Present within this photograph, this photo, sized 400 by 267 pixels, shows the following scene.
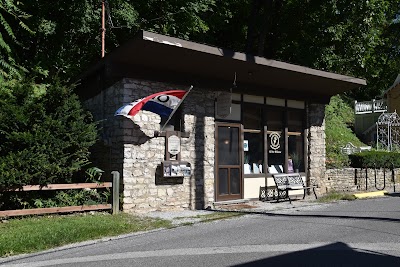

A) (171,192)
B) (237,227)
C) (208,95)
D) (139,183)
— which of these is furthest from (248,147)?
(237,227)

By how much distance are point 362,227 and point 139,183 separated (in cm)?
545

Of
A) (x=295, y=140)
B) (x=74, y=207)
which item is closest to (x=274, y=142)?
(x=295, y=140)

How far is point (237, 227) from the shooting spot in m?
9.16

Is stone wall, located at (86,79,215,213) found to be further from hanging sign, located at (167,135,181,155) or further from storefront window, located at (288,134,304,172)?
storefront window, located at (288,134,304,172)

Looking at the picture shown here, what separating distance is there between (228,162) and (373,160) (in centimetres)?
822

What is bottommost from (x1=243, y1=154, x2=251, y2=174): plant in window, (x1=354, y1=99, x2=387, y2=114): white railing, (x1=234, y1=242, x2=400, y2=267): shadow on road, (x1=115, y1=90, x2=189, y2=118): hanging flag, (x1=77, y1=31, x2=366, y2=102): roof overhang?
(x1=234, y1=242, x2=400, y2=267): shadow on road

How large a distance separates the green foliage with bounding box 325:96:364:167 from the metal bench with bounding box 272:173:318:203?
4.21m

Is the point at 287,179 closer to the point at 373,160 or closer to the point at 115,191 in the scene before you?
the point at 115,191

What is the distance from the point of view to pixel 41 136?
9.91 metres

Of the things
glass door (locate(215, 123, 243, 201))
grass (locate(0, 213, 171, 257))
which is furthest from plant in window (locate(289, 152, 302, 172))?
grass (locate(0, 213, 171, 257))

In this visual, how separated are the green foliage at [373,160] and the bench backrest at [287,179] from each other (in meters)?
5.34

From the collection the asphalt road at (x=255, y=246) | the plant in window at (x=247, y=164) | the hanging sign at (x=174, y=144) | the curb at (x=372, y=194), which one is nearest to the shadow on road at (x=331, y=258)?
the asphalt road at (x=255, y=246)

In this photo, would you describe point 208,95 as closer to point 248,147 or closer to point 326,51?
point 248,147

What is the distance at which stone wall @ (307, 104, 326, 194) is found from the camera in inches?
613
